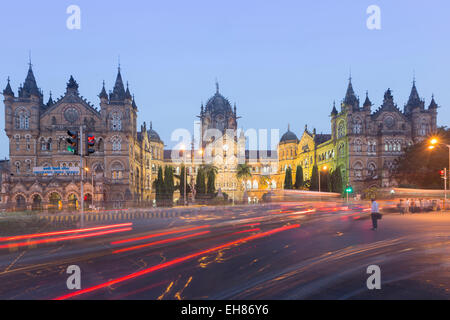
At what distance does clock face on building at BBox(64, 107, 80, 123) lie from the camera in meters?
60.6

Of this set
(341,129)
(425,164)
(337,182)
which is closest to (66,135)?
(337,182)

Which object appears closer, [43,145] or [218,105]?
[43,145]

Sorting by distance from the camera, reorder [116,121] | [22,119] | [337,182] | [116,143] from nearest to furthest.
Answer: [22,119], [116,143], [116,121], [337,182]

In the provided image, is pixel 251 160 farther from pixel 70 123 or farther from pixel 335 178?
pixel 70 123

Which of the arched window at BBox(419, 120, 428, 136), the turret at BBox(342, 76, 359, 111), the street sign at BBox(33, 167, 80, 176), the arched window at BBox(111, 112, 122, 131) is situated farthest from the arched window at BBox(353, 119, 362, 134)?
the street sign at BBox(33, 167, 80, 176)

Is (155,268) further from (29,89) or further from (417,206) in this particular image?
(29,89)

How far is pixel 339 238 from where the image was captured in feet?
50.1

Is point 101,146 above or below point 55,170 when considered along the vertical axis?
above

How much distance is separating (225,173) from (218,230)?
67051 millimetres

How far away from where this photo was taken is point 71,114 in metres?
60.8

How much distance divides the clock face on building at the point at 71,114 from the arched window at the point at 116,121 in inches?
254

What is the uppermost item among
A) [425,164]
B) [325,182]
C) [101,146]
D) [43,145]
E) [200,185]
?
[43,145]

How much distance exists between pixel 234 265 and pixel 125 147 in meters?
53.7

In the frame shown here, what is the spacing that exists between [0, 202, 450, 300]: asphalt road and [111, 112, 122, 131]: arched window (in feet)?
151
